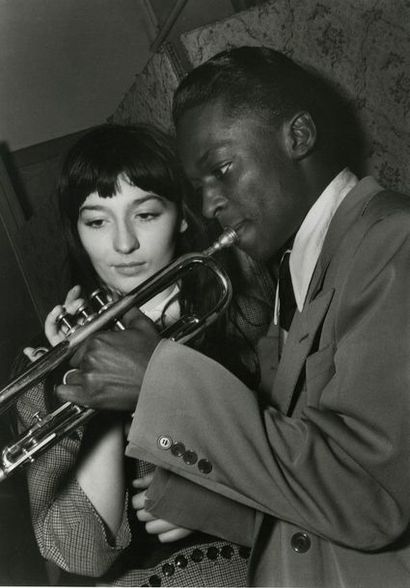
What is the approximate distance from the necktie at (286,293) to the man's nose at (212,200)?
15 centimetres

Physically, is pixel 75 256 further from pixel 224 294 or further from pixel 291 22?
pixel 291 22

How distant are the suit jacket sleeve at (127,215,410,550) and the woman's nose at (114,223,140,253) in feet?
1.42

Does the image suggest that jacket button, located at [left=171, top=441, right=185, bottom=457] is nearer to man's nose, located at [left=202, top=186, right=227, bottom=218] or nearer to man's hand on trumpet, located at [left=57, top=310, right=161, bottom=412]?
man's hand on trumpet, located at [left=57, top=310, right=161, bottom=412]

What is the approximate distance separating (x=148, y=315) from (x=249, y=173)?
0.37 metres

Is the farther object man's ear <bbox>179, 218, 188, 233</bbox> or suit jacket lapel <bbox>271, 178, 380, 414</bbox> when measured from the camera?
man's ear <bbox>179, 218, 188, 233</bbox>

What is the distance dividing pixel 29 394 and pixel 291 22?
819mm

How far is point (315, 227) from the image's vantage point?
864mm

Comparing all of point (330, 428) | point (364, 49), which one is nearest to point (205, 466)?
point (330, 428)

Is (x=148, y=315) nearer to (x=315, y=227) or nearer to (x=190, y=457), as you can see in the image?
(x=315, y=227)

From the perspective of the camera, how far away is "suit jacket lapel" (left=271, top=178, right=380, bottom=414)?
734 millimetres

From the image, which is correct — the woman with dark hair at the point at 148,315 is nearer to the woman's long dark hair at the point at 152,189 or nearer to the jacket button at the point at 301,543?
the woman's long dark hair at the point at 152,189

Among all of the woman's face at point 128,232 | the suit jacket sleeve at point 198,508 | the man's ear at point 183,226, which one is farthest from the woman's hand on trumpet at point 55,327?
the suit jacket sleeve at point 198,508

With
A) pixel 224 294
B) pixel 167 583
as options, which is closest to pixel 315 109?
pixel 224 294

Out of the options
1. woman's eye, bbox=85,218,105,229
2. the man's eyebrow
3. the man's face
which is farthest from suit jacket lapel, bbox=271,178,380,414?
woman's eye, bbox=85,218,105,229
